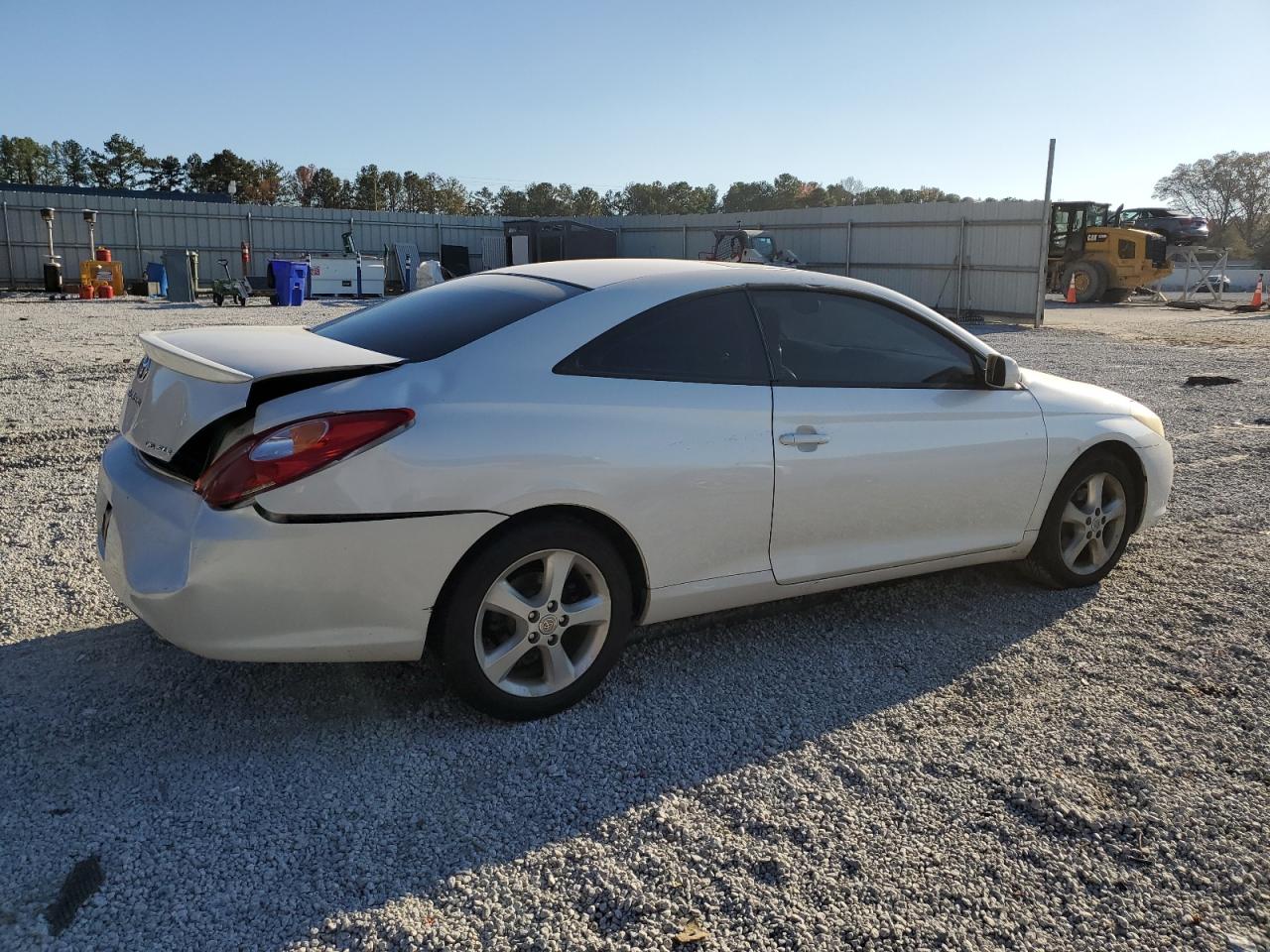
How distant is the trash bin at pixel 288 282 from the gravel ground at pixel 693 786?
21616 mm

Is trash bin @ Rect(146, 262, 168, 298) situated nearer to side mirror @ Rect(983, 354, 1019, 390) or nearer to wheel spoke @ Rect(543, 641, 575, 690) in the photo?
side mirror @ Rect(983, 354, 1019, 390)

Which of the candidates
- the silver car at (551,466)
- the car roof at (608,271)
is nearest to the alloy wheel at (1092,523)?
the silver car at (551,466)

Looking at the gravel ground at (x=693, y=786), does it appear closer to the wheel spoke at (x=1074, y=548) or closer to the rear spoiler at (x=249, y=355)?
the wheel spoke at (x=1074, y=548)

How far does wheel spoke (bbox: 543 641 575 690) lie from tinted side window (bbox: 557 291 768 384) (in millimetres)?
948

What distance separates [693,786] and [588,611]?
69cm

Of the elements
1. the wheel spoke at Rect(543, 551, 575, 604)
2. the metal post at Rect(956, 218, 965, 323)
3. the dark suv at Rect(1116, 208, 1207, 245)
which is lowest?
the wheel spoke at Rect(543, 551, 575, 604)

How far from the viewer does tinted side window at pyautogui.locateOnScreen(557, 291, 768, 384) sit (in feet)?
11.5

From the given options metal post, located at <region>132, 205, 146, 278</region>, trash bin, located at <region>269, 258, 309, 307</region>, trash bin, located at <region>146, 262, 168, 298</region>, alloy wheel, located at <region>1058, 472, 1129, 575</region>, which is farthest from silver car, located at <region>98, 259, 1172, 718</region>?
metal post, located at <region>132, 205, 146, 278</region>

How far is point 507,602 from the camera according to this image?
10.7ft

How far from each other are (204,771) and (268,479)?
933 millimetres

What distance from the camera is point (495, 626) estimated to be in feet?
11.2

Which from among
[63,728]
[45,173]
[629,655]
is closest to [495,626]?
[629,655]

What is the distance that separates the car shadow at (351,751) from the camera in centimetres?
259

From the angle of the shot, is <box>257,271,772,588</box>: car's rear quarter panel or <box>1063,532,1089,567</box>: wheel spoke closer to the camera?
<box>257,271,772,588</box>: car's rear quarter panel
